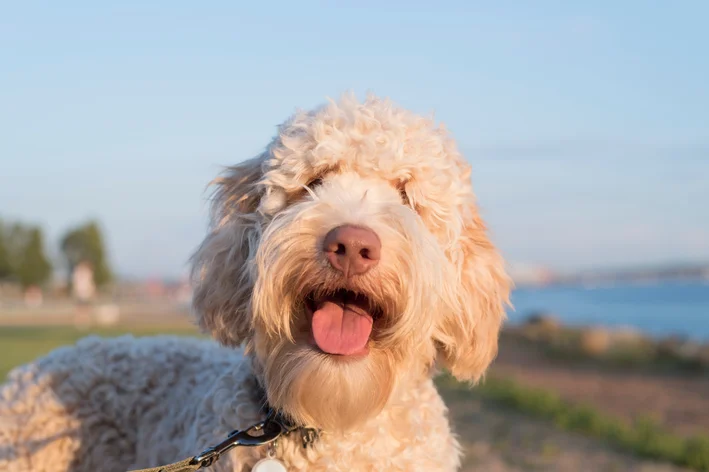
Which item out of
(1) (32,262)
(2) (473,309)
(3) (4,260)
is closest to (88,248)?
(1) (32,262)

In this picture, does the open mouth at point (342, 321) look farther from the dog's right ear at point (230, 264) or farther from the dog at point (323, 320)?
the dog's right ear at point (230, 264)

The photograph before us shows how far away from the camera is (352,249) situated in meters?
2.64

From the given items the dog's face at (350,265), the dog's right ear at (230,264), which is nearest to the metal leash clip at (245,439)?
the dog's face at (350,265)

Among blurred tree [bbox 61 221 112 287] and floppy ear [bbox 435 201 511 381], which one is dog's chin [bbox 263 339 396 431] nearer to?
floppy ear [bbox 435 201 511 381]

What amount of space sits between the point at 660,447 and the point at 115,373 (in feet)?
16.9

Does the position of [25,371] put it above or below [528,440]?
above

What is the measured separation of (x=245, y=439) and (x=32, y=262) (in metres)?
66.2

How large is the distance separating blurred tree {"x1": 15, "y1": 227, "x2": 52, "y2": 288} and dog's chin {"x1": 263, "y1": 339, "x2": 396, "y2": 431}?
65.9m

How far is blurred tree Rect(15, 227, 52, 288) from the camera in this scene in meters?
63.2

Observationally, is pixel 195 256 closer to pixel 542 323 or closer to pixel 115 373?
pixel 115 373

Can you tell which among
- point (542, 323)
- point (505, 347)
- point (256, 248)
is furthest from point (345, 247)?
point (542, 323)

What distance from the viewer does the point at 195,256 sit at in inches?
130

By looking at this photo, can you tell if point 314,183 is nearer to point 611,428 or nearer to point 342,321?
point 342,321

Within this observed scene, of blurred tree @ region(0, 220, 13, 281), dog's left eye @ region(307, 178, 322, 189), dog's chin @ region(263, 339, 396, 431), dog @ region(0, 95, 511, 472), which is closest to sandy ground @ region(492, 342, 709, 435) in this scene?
dog @ region(0, 95, 511, 472)
